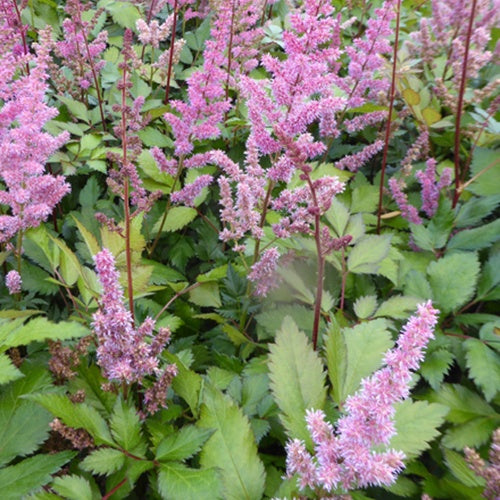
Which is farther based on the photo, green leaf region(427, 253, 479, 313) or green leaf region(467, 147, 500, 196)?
green leaf region(467, 147, 500, 196)

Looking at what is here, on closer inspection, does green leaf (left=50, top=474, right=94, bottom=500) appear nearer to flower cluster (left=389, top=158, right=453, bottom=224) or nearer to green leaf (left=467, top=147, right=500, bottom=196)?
flower cluster (left=389, top=158, right=453, bottom=224)

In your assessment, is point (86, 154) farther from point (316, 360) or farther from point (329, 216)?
point (316, 360)

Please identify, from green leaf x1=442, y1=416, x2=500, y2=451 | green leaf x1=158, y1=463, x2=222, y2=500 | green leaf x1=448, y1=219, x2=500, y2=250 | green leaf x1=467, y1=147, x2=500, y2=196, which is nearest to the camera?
green leaf x1=158, y1=463, x2=222, y2=500

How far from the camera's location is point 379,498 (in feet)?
3.67

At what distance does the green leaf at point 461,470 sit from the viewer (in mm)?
995

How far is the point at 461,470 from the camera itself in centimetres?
102

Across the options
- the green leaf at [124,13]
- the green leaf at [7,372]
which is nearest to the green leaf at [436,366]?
the green leaf at [7,372]

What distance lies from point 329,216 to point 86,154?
41.3 inches

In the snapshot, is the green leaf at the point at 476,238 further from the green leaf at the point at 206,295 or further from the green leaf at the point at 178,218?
the green leaf at the point at 178,218

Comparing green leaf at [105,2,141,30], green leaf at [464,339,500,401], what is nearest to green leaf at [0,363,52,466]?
green leaf at [464,339,500,401]

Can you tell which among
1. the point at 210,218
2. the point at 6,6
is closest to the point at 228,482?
the point at 210,218

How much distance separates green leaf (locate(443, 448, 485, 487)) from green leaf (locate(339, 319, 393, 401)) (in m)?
0.25

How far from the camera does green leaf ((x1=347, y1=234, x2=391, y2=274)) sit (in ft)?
4.48

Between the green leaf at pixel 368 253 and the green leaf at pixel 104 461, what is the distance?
80 cm
